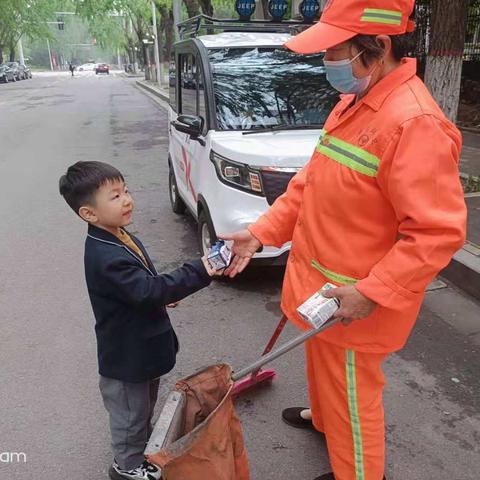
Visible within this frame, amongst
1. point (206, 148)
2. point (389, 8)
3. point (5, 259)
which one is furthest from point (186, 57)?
point (389, 8)

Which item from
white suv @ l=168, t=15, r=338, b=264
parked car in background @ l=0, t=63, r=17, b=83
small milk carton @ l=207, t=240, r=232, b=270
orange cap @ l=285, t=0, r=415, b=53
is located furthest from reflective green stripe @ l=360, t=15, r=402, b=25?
parked car in background @ l=0, t=63, r=17, b=83

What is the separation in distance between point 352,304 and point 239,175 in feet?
7.36

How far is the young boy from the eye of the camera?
1.76 m

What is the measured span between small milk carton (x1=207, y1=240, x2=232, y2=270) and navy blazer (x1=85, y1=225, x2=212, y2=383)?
4cm

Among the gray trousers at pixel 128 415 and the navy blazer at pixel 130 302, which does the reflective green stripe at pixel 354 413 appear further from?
the gray trousers at pixel 128 415

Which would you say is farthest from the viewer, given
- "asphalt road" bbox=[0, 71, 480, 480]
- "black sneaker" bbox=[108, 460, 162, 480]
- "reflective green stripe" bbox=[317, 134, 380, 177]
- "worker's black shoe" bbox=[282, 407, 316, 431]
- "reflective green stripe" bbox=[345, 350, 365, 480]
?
"worker's black shoe" bbox=[282, 407, 316, 431]

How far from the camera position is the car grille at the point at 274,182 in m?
3.57

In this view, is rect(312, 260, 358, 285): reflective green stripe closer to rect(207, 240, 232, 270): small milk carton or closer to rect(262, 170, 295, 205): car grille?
rect(207, 240, 232, 270): small milk carton

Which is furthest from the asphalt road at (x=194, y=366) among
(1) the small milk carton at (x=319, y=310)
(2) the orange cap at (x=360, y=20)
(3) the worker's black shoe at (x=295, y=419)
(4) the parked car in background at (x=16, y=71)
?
(4) the parked car in background at (x=16, y=71)

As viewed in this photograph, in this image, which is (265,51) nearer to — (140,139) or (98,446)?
(98,446)

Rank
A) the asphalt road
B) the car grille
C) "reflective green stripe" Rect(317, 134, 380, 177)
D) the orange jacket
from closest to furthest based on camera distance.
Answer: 1. the orange jacket
2. "reflective green stripe" Rect(317, 134, 380, 177)
3. the asphalt road
4. the car grille

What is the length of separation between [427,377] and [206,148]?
91.3 inches

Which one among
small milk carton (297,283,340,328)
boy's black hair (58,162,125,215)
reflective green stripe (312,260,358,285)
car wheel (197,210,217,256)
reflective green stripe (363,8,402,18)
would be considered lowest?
car wheel (197,210,217,256)

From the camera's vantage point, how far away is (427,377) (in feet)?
9.75
